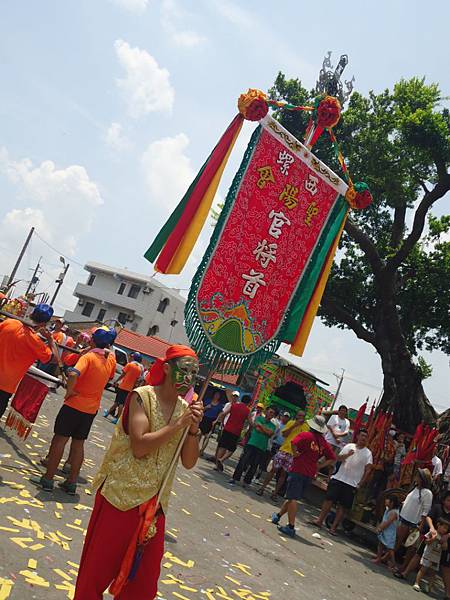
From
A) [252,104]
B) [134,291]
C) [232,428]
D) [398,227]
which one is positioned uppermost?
[398,227]

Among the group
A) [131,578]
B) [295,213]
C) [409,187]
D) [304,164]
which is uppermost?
[409,187]

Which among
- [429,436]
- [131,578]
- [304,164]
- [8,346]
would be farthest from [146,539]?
[429,436]

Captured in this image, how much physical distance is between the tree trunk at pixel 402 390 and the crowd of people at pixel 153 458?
7.50 ft

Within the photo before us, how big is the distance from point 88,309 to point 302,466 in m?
44.4

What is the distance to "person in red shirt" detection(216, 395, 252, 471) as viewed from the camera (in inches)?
454

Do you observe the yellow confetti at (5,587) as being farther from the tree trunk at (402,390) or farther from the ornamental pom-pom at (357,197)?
the tree trunk at (402,390)

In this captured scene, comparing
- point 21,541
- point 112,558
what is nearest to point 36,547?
point 21,541

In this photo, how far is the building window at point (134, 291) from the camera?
1937 inches

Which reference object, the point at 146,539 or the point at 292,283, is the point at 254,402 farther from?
the point at 146,539

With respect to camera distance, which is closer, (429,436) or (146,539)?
(146,539)

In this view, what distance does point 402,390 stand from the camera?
16531 mm

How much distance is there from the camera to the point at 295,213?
7367 mm

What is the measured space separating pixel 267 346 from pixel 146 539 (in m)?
4.50

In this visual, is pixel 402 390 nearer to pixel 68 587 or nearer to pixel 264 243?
pixel 264 243
